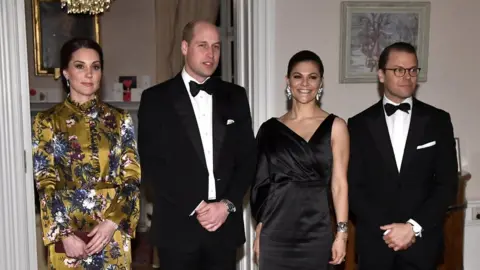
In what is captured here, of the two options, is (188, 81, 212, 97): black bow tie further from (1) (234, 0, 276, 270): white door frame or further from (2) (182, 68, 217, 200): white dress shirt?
(1) (234, 0, 276, 270): white door frame

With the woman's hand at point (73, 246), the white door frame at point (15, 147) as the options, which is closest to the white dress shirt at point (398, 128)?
the woman's hand at point (73, 246)

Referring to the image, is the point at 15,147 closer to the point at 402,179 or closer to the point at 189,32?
the point at 189,32

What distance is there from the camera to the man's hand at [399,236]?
261 centimetres

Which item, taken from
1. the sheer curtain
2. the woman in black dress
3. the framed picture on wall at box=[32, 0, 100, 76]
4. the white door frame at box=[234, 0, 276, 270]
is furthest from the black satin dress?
the framed picture on wall at box=[32, 0, 100, 76]

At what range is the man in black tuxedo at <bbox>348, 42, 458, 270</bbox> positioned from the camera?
8.67 ft

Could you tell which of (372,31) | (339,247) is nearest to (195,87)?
(339,247)

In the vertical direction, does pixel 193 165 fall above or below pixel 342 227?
above

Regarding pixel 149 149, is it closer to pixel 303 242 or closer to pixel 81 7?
pixel 303 242

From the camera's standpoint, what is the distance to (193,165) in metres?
2.60

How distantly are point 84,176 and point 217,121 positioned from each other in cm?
65

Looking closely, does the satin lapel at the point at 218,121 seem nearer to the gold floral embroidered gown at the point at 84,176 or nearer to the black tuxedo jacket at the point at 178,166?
the black tuxedo jacket at the point at 178,166

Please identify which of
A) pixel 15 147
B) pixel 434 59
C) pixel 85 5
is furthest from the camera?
pixel 85 5

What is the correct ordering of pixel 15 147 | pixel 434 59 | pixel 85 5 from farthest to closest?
pixel 85 5 < pixel 434 59 < pixel 15 147

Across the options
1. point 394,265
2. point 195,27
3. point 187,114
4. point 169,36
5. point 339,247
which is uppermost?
point 169,36
